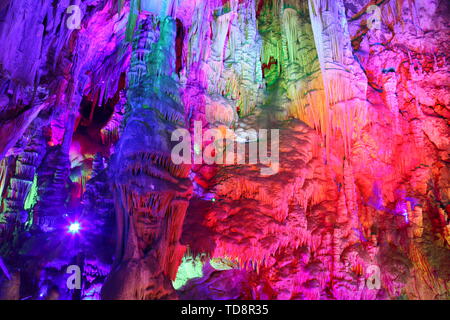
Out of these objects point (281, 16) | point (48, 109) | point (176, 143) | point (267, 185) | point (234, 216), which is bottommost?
point (234, 216)

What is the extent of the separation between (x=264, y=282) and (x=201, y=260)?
1.24 meters

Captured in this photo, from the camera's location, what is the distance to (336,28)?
6930mm

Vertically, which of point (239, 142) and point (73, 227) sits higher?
point (239, 142)

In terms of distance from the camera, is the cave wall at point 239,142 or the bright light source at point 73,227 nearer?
the cave wall at point 239,142

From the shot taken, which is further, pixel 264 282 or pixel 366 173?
pixel 366 173

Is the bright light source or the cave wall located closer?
the cave wall

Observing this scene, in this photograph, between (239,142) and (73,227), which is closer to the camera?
(73,227)

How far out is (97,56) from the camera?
22.6 feet
